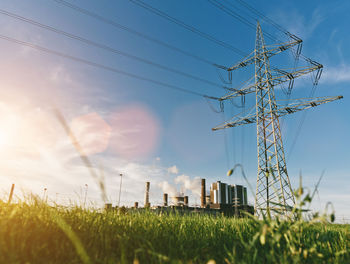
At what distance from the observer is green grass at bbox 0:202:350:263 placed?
232 centimetres

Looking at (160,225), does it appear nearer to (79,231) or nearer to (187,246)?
(187,246)

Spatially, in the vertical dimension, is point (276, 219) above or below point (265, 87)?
below

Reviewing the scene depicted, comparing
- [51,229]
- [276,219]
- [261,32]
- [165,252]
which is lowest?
[165,252]

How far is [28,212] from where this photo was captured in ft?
11.4

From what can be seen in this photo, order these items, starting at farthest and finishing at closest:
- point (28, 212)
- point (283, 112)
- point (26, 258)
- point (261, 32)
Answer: point (261, 32) < point (283, 112) < point (28, 212) < point (26, 258)

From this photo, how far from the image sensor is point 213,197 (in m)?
43.5

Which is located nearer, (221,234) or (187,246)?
(187,246)

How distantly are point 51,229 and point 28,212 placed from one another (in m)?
0.72

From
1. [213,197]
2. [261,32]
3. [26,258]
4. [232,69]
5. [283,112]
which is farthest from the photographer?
[213,197]

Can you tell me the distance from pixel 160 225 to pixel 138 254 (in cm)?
124

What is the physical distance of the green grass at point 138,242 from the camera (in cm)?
232

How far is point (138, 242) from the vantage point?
9.90ft

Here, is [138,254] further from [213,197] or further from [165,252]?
[213,197]

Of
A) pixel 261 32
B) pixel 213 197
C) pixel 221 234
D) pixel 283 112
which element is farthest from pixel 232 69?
pixel 213 197
